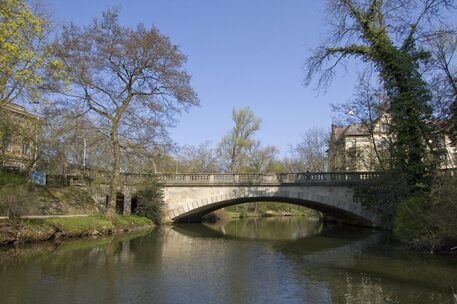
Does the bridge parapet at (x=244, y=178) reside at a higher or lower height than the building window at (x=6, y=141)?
lower

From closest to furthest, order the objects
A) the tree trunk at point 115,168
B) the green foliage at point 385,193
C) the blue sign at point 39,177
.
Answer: the green foliage at point 385,193, the tree trunk at point 115,168, the blue sign at point 39,177

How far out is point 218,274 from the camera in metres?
14.2

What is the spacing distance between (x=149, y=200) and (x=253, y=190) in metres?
8.44

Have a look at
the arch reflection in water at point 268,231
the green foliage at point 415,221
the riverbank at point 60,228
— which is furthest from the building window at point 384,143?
the riverbank at point 60,228

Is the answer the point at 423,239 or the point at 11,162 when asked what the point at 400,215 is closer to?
the point at 423,239

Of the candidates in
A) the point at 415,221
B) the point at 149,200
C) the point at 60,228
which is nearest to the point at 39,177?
the point at 149,200

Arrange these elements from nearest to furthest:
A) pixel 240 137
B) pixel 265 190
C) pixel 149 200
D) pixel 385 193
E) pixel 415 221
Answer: pixel 415 221 → pixel 385 193 → pixel 149 200 → pixel 265 190 → pixel 240 137

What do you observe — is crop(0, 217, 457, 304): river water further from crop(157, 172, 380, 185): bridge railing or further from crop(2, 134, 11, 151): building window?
crop(157, 172, 380, 185): bridge railing

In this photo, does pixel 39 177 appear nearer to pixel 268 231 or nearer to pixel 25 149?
pixel 25 149

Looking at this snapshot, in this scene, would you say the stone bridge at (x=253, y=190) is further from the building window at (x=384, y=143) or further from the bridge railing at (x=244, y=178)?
the building window at (x=384, y=143)

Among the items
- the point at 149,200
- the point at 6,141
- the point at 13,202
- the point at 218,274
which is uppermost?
the point at 6,141

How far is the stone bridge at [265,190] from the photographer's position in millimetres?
33875

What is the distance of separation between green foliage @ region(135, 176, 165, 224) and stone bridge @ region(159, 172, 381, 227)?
2.15 m

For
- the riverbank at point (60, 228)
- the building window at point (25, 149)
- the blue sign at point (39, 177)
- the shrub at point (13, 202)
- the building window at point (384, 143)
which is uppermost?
the building window at point (384, 143)
